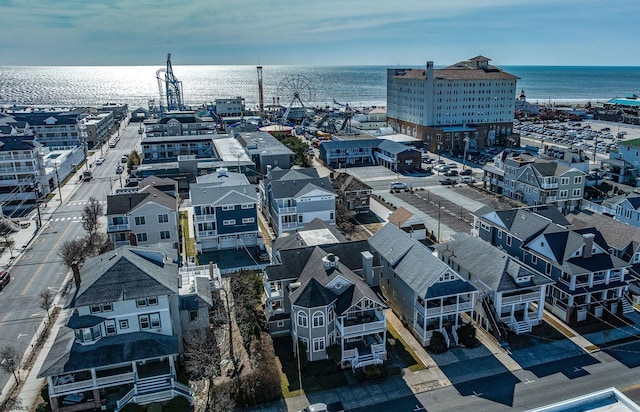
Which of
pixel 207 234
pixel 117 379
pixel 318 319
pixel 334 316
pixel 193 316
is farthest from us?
pixel 207 234

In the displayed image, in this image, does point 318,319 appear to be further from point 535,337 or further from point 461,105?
point 461,105

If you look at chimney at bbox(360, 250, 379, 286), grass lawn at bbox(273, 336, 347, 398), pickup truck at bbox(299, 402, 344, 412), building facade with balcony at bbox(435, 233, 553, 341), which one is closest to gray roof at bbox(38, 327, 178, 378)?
grass lawn at bbox(273, 336, 347, 398)

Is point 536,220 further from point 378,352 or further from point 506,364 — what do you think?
point 378,352

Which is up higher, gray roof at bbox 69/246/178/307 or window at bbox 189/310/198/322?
gray roof at bbox 69/246/178/307

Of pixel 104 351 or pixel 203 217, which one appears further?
pixel 203 217

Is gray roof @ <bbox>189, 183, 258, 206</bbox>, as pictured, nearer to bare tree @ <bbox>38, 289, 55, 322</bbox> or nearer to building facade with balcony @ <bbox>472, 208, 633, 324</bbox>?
bare tree @ <bbox>38, 289, 55, 322</bbox>

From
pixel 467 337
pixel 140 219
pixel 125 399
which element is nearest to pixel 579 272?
pixel 467 337
